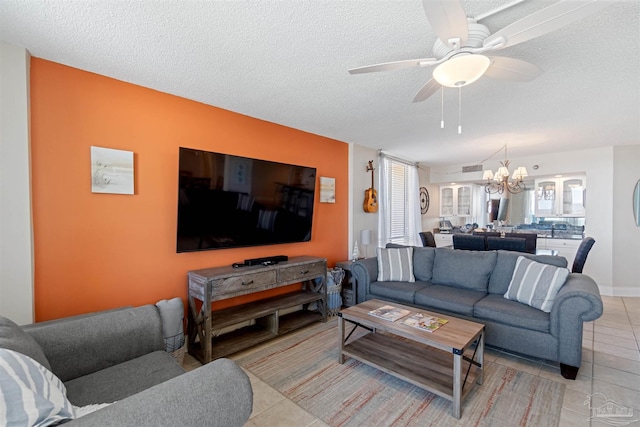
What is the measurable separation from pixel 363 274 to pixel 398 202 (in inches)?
101

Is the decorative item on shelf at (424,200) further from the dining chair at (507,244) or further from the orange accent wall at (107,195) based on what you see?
the orange accent wall at (107,195)

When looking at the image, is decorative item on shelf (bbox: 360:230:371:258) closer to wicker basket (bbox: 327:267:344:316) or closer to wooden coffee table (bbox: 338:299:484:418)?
wicker basket (bbox: 327:267:344:316)

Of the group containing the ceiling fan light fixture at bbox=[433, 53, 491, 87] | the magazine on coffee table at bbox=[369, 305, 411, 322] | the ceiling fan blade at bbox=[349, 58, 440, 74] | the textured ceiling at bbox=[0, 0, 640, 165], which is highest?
the textured ceiling at bbox=[0, 0, 640, 165]

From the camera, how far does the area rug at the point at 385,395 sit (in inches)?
72.7

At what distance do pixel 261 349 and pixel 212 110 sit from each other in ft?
8.17

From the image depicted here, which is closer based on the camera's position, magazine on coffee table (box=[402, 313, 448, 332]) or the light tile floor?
the light tile floor

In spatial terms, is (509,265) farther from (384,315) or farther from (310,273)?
(310,273)

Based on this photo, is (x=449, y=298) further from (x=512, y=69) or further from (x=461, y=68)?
(x=461, y=68)

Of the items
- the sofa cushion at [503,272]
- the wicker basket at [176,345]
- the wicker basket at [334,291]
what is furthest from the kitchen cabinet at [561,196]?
the wicker basket at [176,345]

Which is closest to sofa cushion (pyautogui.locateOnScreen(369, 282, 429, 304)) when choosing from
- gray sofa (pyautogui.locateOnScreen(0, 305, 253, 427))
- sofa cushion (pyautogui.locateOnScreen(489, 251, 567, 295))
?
sofa cushion (pyautogui.locateOnScreen(489, 251, 567, 295))

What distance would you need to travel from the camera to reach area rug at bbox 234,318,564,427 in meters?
1.85

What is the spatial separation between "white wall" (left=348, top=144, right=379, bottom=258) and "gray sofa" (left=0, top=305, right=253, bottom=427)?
326cm

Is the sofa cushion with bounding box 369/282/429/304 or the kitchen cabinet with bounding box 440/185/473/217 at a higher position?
the kitchen cabinet with bounding box 440/185/473/217

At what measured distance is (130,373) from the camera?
1547 millimetres
